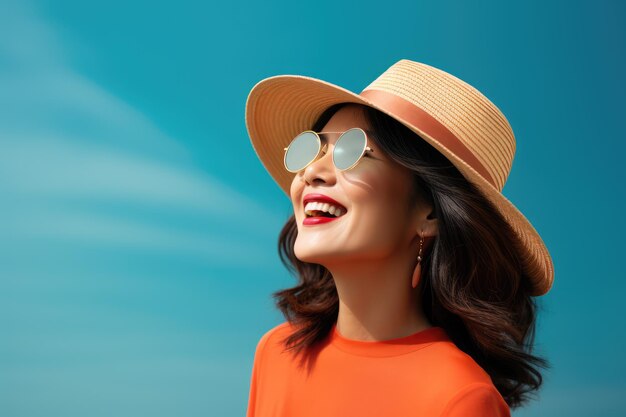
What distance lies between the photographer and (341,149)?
9.81 feet

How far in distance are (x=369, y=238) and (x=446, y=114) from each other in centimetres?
62

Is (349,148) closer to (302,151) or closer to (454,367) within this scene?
(302,151)

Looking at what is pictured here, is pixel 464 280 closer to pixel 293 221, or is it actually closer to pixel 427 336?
pixel 427 336

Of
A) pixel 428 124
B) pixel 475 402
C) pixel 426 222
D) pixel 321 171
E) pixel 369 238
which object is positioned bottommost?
pixel 475 402

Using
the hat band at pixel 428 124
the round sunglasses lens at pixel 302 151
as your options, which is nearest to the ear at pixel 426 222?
the hat band at pixel 428 124

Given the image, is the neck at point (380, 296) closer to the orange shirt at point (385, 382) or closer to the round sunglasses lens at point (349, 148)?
the orange shirt at point (385, 382)

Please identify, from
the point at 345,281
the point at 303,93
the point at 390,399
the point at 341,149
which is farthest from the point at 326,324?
the point at 303,93

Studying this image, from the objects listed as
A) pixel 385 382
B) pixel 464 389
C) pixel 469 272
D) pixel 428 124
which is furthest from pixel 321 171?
pixel 464 389

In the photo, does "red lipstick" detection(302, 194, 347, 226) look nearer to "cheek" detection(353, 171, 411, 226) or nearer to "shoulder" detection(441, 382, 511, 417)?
"cheek" detection(353, 171, 411, 226)

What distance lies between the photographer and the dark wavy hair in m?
2.94

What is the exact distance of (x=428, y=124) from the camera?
2963 millimetres

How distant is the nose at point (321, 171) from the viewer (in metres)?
2.97

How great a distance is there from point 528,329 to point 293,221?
121 centimetres

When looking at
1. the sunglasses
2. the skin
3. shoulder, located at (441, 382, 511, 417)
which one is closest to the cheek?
the skin
